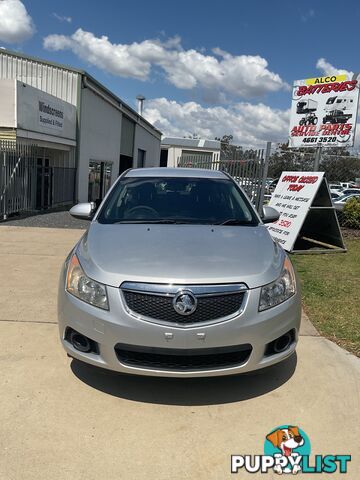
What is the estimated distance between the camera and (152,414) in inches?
113

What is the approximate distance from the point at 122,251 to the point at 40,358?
1290 millimetres

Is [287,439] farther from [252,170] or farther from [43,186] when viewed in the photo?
[43,186]

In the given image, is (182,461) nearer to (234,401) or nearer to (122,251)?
(234,401)

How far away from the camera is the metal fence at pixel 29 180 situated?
497 inches

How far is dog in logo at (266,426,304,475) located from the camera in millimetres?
2606

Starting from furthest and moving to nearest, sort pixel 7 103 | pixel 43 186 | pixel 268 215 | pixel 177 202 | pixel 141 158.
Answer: pixel 141 158 → pixel 43 186 → pixel 7 103 → pixel 268 215 → pixel 177 202

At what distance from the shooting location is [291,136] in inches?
471

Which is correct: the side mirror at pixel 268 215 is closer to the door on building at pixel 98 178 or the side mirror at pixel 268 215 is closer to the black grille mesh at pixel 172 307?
the black grille mesh at pixel 172 307

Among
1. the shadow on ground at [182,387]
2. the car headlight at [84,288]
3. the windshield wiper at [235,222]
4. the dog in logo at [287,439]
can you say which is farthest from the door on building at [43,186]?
the dog in logo at [287,439]

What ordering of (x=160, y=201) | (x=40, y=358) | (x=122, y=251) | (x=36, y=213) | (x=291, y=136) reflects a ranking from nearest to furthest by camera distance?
(x=122, y=251) → (x=40, y=358) → (x=160, y=201) → (x=291, y=136) → (x=36, y=213)

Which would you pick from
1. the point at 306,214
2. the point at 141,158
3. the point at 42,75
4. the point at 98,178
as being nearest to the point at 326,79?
the point at 306,214

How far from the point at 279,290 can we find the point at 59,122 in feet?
49.8

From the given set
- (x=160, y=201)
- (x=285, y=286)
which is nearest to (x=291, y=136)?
(x=160, y=201)

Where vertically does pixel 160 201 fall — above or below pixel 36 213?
above
